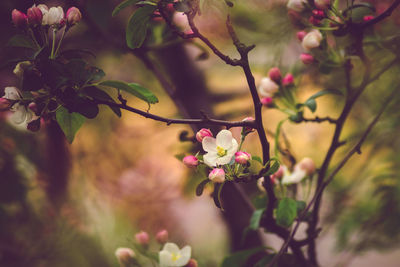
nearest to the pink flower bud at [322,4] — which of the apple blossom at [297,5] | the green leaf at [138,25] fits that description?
the apple blossom at [297,5]

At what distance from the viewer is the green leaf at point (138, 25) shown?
0.31 metres

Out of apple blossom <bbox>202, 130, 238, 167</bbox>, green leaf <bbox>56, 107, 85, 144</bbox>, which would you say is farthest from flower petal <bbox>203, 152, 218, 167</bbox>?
green leaf <bbox>56, 107, 85, 144</bbox>

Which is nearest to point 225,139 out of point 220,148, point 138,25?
point 220,148

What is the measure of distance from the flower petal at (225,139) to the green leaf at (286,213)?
98mm

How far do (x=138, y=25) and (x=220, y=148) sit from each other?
12cm

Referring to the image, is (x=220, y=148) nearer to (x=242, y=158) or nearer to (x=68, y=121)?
(x=242, y=158)

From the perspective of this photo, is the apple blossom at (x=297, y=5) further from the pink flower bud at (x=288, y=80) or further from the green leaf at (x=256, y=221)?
the green leaf at (x=256, y=221)

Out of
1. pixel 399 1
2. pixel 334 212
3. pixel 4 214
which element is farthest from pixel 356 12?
pixel 4 214

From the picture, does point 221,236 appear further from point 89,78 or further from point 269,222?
point 89,78

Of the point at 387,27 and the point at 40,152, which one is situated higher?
the point at 387,27

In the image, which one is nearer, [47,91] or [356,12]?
[47,91]

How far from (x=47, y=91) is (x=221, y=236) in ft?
2.41

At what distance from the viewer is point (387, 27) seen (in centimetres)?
65

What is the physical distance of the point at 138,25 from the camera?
32cm
